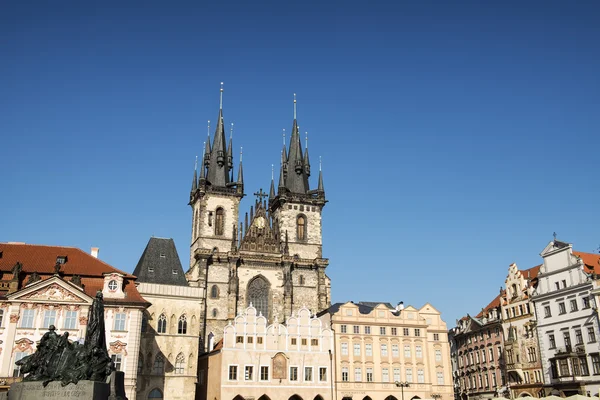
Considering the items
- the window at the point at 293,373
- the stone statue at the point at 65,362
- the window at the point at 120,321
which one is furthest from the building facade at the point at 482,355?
the stone statue at the point at 65,362

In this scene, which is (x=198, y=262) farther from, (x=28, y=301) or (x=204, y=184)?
(x=28, y=301)

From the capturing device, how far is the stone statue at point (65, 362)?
21.3 metres

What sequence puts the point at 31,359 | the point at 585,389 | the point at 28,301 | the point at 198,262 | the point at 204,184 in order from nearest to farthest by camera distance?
the point at 31,359 → the point at 28,301 → the point at 585,389 → the point at 198,262 → the point at 204,184

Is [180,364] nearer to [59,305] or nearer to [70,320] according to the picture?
[70,320]

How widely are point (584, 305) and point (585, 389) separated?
6.40 metres

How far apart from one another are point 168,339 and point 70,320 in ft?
33.0

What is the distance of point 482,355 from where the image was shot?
61.1 metres

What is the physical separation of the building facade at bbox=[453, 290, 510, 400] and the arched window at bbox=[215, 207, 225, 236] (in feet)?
93.7

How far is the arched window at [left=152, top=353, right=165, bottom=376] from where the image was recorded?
161 ft

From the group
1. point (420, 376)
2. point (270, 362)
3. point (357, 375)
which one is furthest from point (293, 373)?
point (420, 376)

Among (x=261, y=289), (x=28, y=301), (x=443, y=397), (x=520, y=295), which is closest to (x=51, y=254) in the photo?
(x=28, y=301)

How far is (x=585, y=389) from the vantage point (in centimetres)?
4681

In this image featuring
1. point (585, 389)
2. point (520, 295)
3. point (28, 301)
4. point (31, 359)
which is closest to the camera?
point (31, 359)

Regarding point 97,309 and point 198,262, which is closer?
point 97,309
